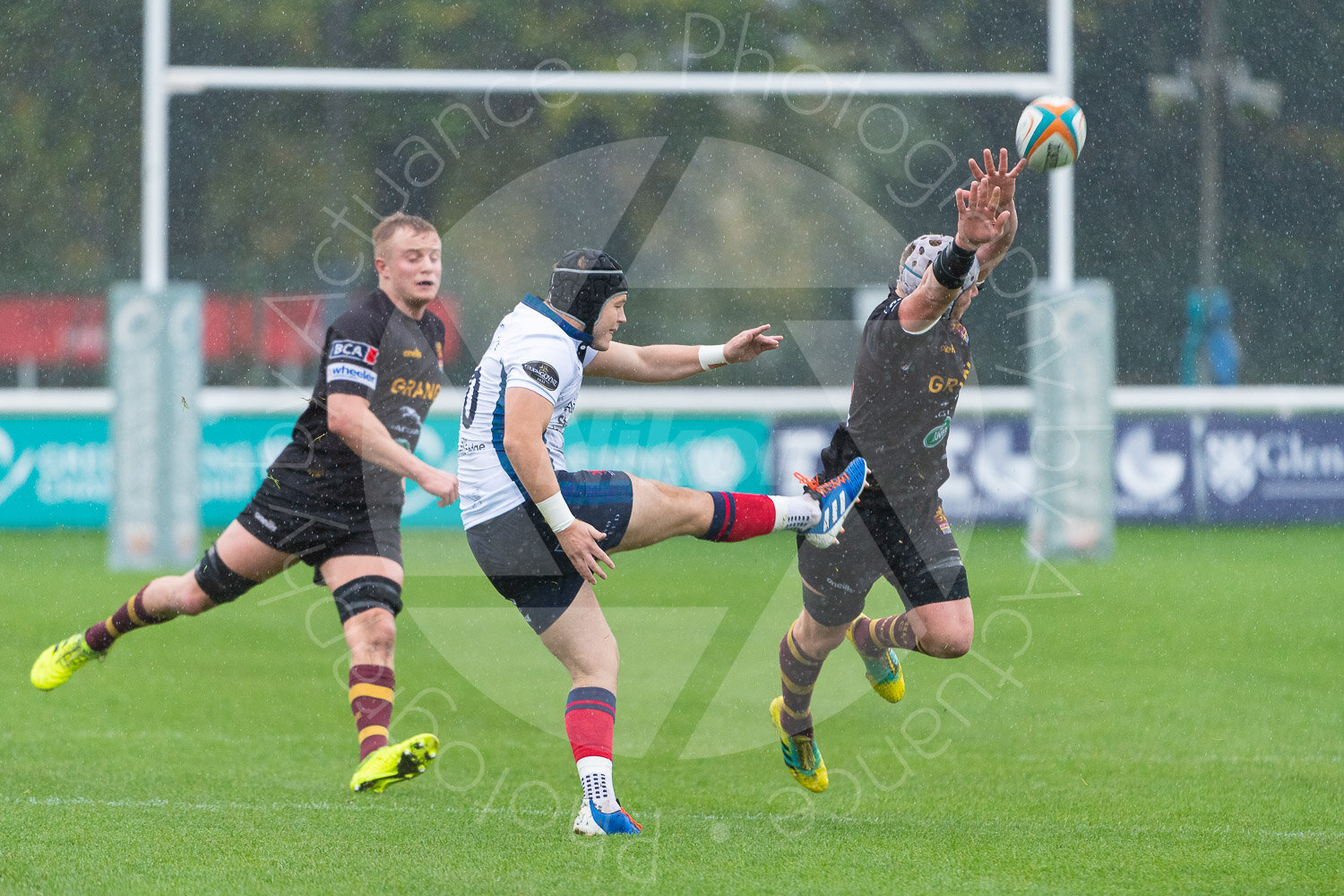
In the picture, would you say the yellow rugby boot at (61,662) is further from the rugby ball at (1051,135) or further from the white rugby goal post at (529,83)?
the white rugby goal post at (529,83)

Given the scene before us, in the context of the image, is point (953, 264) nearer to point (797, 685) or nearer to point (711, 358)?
point (711, 358)

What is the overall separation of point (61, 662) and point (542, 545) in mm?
3140

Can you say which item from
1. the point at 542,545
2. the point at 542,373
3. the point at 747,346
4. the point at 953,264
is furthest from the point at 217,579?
the point at 953,264

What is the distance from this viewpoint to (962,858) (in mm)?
4953

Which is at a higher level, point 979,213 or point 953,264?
point 979,213

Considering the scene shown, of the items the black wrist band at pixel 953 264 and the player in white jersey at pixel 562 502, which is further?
the black wrist band at pixel 953 264

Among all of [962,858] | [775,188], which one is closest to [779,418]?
[775,188]

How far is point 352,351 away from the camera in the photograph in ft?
20.4

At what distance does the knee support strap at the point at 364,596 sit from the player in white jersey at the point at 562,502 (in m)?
1.07

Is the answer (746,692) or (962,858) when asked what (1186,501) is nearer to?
(746,692)

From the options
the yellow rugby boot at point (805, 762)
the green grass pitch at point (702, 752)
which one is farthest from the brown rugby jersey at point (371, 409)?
the yellow rugby boot at point (805, 762)

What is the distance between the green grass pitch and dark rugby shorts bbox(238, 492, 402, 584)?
3.19ft

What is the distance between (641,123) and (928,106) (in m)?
3.60

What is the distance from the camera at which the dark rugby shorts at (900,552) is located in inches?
248
